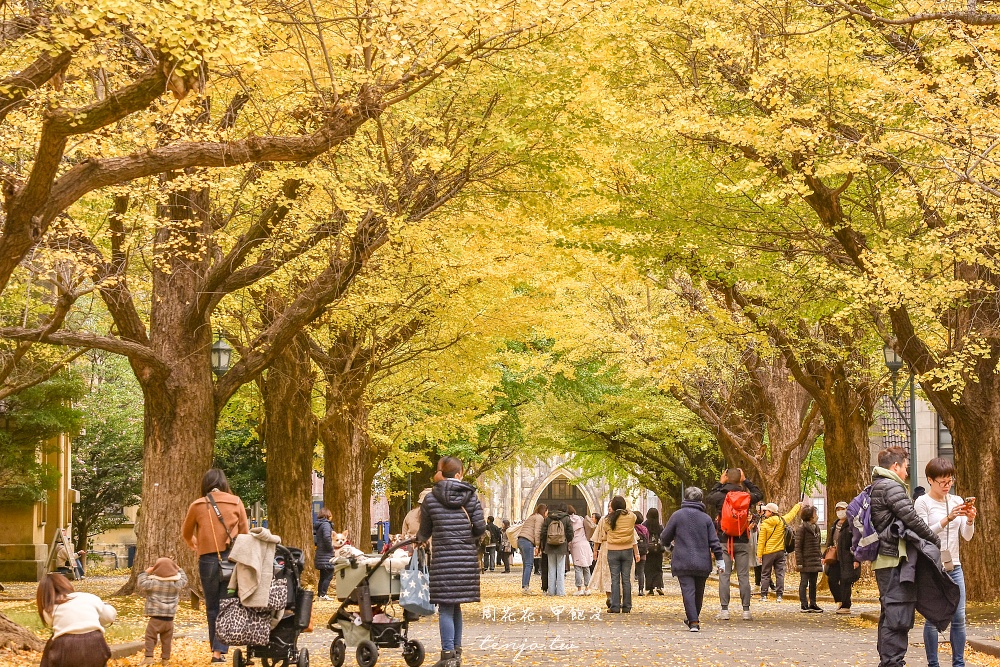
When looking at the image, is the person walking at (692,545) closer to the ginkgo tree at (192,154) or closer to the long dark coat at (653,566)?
the ginkgo tree at (192,154)

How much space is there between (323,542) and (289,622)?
11.7m

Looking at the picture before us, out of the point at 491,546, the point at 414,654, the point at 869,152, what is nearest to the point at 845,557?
the point at 869,152

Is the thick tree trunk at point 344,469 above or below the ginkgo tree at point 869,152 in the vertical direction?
below

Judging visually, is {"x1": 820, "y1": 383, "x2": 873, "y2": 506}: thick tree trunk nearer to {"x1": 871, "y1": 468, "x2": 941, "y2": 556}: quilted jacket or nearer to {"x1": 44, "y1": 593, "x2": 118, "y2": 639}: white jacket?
{"x1": 871, "y1": 468, "x2": 941, "y2": 556}: quilted jacket

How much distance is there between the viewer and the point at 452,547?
35.8 feet

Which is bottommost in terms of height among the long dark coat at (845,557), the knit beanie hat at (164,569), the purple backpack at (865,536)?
the long dark coat at (845,557)

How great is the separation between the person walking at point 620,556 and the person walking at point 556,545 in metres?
5.25

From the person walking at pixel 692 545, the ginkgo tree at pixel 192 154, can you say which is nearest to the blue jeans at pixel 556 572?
A: the ginkgo tree at pixel 192 154

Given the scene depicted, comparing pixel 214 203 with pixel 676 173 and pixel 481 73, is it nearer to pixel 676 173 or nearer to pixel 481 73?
pixel 481 73

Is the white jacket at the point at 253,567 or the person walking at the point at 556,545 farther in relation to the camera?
the person walking at the point at 556,545

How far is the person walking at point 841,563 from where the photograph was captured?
17.5m

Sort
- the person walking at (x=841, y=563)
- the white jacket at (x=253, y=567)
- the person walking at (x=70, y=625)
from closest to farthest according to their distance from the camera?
the person walking at (x=70, y=625), the white jacket at (x=253, y=567), the person walking at (x=841, y=563)

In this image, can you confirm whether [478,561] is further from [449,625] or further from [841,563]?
[841,563]

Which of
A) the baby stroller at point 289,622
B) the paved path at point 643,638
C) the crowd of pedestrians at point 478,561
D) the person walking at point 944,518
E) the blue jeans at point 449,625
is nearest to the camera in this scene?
the crowd of pedestrians at point 478,561
